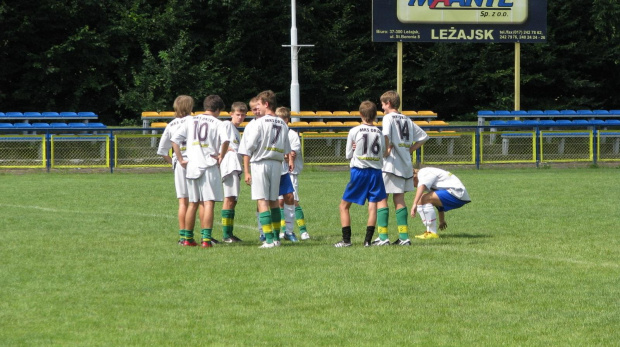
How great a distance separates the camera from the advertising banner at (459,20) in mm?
32000

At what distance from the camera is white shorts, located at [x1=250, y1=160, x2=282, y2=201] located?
10.8m

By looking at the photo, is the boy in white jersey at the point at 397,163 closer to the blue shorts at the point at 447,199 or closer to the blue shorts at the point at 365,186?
the blue shorts at the point at 365,186

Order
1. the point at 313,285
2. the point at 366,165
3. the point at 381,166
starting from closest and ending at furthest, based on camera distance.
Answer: the point at 313,285 → the point at 366,165 → the point at 381,166

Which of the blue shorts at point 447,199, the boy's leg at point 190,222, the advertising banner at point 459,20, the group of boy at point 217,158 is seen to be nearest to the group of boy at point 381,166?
the group of boy at point 217,158

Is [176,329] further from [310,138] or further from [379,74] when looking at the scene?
[379,74]

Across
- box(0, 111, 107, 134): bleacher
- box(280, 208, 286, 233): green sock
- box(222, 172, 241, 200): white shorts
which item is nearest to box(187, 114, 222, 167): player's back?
box(222, 172, 241, 200): white shorts

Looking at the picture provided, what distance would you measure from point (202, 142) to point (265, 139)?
71cm

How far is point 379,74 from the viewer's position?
39.9 meters

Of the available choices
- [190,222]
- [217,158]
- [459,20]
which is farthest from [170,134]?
[459,20]

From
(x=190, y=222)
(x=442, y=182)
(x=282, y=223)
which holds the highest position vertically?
(x=442, y=182)

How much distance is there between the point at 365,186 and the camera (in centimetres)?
1089

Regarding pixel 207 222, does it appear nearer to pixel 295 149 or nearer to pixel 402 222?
pixel 295 149

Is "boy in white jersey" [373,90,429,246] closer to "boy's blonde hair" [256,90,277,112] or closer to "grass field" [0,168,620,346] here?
"grass field" [0,168,620,346]

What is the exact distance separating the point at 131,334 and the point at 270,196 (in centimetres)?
440
